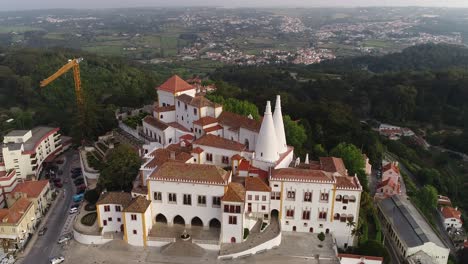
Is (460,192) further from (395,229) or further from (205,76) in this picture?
(205,76)

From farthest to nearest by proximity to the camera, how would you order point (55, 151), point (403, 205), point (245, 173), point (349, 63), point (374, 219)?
point (349, 63)
point (55, 151)
point (403, 205)
point (374, 219)
point (245, 173)

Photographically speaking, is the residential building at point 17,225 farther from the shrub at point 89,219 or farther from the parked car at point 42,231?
the shrub at point 89,219

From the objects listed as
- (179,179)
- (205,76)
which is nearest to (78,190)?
(179,179)

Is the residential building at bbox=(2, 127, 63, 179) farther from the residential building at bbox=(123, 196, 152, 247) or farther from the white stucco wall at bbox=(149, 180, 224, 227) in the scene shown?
the white stucco wall at bbox=(149, 180, 224, 227)

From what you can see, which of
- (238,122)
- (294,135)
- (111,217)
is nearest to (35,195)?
(111,217)

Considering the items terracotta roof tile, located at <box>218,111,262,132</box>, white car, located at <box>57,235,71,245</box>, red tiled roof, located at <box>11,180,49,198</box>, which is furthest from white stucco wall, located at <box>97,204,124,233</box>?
terracotta roof tile, located at <box>218,111,262,132</box>

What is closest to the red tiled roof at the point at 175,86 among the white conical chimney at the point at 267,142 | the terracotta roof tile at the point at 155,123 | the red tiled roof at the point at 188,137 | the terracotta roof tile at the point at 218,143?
the terracotta roof tile at the point at 155,123
